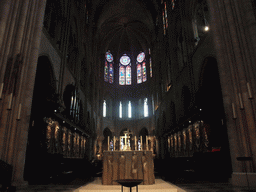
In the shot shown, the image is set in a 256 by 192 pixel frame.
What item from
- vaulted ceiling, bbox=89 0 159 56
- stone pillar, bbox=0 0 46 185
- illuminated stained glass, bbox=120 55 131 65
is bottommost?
stone pillar, bbox=0 0 46 185

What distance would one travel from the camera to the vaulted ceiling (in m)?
27.0

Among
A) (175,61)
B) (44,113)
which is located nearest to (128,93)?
(175,61)

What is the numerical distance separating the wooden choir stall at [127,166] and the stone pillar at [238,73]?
2448 mm

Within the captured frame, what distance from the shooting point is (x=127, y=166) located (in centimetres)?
604

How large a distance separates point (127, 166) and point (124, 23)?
94.2 feet

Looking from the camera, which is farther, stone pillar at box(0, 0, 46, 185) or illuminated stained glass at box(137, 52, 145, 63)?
illuminated stained glass at box(137, 52, 145, 63)

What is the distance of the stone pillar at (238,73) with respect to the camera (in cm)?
580

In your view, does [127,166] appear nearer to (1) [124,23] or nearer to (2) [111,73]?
(1) [124,23]

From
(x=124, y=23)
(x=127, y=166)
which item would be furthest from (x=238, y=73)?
(x=124, y=23)

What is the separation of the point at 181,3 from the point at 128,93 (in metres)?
20.6

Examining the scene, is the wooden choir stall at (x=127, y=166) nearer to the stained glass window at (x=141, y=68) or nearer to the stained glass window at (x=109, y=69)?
the stained glass window at (x=109, y=69)

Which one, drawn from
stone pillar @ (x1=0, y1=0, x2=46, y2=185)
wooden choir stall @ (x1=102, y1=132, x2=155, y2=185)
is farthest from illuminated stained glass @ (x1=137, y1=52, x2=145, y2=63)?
wooden choir stall @ (x1=102, y1=132, x2=155, y2=185)

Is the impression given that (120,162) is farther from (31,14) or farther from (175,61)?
(175,61)

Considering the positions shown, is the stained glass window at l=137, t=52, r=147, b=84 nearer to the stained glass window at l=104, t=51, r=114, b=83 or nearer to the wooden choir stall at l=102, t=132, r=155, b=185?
the stained glass window at l=104, t=51, r=114, b=83
